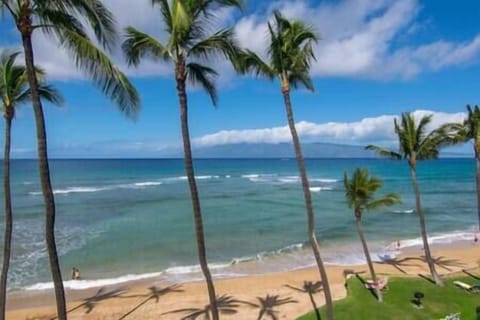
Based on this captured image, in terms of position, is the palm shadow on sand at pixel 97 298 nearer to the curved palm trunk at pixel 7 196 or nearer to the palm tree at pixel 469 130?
the curved palm trunk at pixel 7 196

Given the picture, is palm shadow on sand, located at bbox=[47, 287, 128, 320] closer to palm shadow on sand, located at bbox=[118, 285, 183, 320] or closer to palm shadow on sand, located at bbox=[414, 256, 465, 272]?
palm shadow on sand, located at bbox=[118, 285, 183, 320]

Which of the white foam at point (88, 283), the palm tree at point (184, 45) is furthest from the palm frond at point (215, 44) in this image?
the white foam at point (88, 283)


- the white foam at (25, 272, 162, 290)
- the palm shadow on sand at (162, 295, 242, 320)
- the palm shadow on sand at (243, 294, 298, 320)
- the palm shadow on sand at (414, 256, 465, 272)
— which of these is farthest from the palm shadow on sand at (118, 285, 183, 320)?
the palm shadow on sand at (414, 256, 465, 272)

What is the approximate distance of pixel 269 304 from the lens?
19.2 meters

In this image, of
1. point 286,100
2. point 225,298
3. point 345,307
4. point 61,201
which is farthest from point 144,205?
point 286,100

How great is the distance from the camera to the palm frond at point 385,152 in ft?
64.8

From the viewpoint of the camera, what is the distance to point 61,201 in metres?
60.8

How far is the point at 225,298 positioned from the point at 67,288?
8579 mm

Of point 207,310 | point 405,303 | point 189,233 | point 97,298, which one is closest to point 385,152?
point 405,303

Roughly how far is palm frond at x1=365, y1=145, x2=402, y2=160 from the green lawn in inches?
220

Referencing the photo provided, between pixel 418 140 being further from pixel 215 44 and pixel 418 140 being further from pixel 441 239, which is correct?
pixel 441 239

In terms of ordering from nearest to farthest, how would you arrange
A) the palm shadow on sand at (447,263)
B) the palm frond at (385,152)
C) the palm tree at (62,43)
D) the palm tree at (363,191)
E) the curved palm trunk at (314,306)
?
the palm tree at (62,43), the curved palm trunk at (314,306), the palm tree at (363,191), the palm frond at (385,152), the palm shadow on sand at (447,263)

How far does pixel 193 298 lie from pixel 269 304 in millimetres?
3495

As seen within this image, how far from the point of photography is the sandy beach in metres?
18.5
